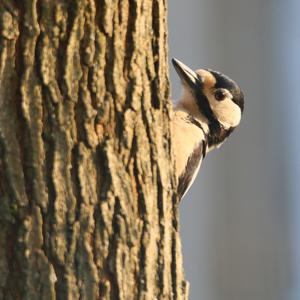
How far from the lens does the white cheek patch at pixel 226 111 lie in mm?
4625

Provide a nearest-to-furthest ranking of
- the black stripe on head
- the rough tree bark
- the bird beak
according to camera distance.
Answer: the rough tree bark → the bird beak → the black stripe on head

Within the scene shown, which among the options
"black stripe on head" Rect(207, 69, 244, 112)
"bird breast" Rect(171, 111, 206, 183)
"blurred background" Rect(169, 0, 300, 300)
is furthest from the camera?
"blurred background" Rect(169, 0, 300, 300)

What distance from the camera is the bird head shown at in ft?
15.0

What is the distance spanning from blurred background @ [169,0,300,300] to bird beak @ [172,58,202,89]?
3.75 m

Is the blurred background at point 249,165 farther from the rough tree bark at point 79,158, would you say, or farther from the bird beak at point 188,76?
the rough tree bark at point 79,158

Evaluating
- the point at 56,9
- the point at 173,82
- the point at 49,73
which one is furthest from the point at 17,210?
the point at 173,82

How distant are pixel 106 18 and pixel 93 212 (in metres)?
0.50

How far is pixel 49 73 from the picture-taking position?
8.80ft

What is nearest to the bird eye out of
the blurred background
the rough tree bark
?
the rough tree bark

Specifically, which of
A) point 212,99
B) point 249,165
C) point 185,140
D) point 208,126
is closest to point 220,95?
point 212,99

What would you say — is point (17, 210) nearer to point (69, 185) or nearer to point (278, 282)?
point (69, 185)

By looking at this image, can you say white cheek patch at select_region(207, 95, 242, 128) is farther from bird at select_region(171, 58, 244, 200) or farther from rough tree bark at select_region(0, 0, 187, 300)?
rough tree bark at select_region(0, 0, 187, 300)

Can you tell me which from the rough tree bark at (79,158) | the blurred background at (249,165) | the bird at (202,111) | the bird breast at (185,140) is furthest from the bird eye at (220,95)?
the blurred background at (249,165)

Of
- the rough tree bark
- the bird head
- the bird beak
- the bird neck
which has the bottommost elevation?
the rough tree bark
